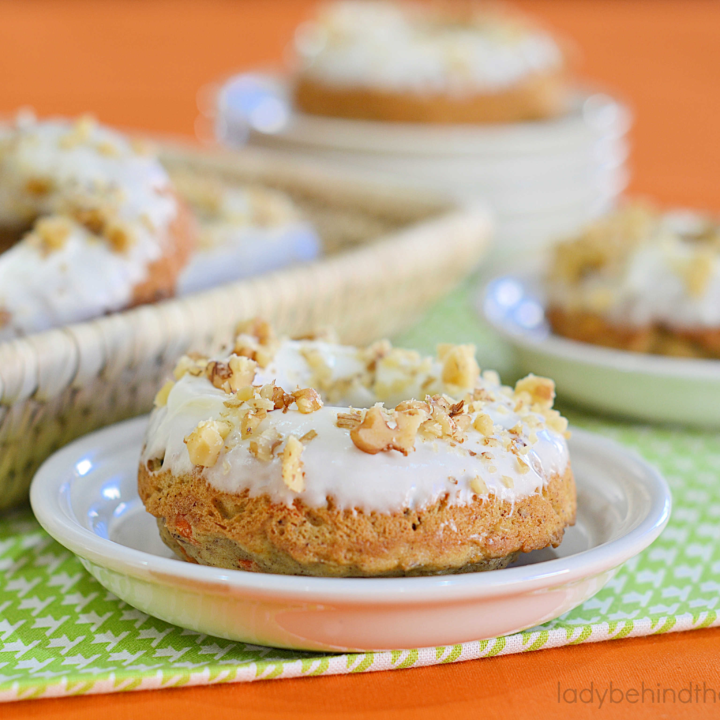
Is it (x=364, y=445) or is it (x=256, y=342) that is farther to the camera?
(x=256, y=342)

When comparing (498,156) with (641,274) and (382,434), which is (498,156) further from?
(382,434)

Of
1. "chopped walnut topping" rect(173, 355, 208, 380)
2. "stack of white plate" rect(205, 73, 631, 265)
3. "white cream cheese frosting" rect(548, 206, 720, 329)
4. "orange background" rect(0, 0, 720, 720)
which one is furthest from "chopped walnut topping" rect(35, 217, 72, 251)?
"stack of white plate" rect(205, 73, 631, 265)

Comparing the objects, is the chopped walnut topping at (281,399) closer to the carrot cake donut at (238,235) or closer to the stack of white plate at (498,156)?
the carrot cake donut at (238,235)

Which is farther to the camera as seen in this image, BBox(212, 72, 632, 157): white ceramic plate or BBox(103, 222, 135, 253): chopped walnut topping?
BBox(212, 72, 632, 157): white ceramic plate

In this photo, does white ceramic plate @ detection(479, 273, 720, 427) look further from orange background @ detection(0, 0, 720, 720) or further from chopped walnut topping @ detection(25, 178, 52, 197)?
chopped walnut topping @ detection(25, 178, 52, 197)

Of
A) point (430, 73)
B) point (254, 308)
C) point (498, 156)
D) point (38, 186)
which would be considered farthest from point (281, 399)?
point (430, 73)
